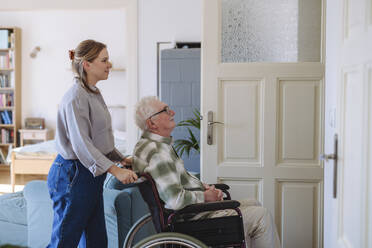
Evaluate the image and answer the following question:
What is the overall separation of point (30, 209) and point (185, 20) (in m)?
2.68

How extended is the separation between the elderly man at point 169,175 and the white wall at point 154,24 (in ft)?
7.60

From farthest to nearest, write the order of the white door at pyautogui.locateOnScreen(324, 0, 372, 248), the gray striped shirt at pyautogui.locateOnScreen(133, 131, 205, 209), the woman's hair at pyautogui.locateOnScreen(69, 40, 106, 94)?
the woman's hair at pyautogui.locateOnScreen(69, 40, 106, 94) → the gray striped shirt at pyautogui.locateOnScreen(133, 131, 205, 209) → the white door at pyautogui.locateOnScreen(324, 0, 372, 248)

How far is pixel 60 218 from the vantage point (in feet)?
6.44

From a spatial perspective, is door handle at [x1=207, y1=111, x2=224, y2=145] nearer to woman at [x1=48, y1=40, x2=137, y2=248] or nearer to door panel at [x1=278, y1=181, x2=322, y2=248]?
door panel at [x1=278, y1=181, x2=322, y2=248]

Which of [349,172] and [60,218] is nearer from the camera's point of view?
[349,172]

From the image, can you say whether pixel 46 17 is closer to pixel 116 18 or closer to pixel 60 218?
pixel 116 18

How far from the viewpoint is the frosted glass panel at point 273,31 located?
9.25 feet

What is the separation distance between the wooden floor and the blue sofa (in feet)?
9.07

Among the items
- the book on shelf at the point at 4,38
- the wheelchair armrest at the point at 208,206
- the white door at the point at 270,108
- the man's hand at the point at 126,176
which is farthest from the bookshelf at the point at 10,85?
the wheelchair armrest at the point at 208,206

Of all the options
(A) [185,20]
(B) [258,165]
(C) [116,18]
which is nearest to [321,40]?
(B) [258,165]

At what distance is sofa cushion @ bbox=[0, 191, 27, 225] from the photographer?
2910 mm

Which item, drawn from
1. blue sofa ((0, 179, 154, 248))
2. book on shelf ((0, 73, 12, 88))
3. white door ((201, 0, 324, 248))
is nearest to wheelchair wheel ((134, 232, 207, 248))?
blue sofa ((0, 179, 154, 248))

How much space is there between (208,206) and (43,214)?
120 centimetres

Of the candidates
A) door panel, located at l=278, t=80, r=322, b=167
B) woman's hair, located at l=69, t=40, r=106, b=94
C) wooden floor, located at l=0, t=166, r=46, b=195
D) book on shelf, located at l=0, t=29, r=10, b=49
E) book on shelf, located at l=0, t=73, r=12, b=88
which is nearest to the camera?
woman's hair, located at l=69, t=40, r=106, b=94
